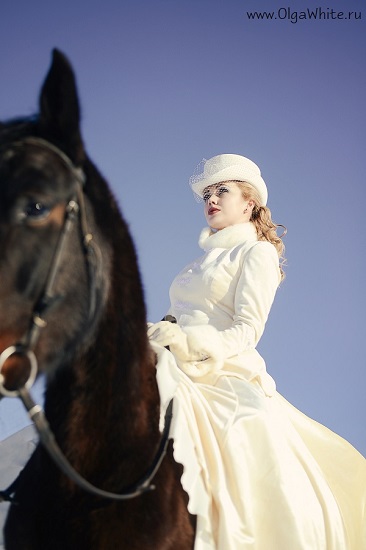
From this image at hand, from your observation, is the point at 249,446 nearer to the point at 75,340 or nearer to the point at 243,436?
the point at 243,436

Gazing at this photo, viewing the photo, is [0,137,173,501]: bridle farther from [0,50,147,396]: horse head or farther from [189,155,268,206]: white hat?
[189,155,268,206]: white hat

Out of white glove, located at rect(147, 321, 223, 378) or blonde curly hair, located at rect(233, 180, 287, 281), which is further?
blonde curly hair, located at rect(233, 180, 287, 281)

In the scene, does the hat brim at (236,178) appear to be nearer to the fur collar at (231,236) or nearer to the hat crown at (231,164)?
the hat crown at (231,164)

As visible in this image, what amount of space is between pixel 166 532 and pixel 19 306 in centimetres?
100

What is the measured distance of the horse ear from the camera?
1792 mm

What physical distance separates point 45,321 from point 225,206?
7.56 feet

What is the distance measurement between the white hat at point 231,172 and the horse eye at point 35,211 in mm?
2302

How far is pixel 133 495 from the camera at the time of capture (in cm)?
187

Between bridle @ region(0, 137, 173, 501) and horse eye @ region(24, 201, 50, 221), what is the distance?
8 cm

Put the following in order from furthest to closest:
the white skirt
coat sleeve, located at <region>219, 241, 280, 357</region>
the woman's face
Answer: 1. the woman's face
2. coat sleeve, located at <region>219, 241, 280, 357</region>
3. the white skirt

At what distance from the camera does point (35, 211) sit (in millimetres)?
1691

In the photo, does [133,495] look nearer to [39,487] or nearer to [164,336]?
[39,487]

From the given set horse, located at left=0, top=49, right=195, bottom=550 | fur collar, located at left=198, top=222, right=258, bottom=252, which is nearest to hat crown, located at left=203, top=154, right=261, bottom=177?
fur collar, located at left=198, top=222, right=258, bottom=252

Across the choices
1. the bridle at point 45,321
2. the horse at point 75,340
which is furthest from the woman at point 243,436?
the bridle at point 45,321
